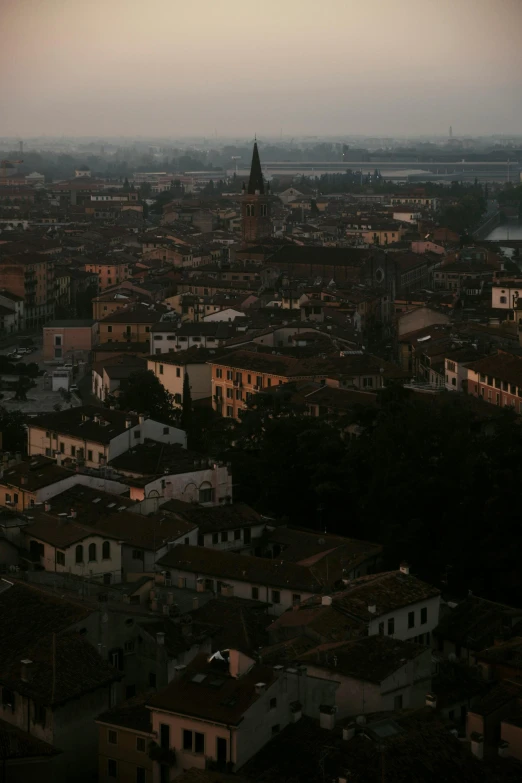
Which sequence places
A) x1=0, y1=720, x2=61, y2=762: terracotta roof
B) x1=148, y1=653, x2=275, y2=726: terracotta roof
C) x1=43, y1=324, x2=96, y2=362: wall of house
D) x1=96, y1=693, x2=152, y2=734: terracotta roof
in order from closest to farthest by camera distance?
x1=148, y1=653, x2=275, y2=726: terracotta roof
x1=0, y1=720, x2=61, y2=762: terracotta roof
x1=96, y1=693, x2=152, y2=734: terracotta roof
x1=43, y1=324, x2=96, y2=362: wall of house

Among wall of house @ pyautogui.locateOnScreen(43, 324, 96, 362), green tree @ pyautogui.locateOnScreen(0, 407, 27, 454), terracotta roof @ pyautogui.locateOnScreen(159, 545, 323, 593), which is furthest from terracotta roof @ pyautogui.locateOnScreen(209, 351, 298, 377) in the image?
terracotta roof @ pyautogui.locateOnScreen(159, 545, 323, 593)

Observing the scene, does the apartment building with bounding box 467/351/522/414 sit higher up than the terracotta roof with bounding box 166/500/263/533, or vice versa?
the terracotta roof with bounding box 166/500/263/533

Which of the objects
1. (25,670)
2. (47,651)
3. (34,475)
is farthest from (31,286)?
(25,670)

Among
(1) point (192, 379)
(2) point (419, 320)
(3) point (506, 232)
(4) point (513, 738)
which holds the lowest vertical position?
(3) point (506, 232)

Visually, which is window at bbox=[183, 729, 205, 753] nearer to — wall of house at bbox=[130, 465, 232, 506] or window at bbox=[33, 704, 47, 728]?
window at bbox=[33, 704, 47, 728]

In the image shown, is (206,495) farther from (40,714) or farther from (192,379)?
(192,379)

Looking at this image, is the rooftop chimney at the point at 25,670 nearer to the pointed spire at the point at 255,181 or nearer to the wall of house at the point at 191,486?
the wall of house at the point at 191,486

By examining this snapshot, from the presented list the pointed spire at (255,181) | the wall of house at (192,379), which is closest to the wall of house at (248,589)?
the wall of house at (192,379)
